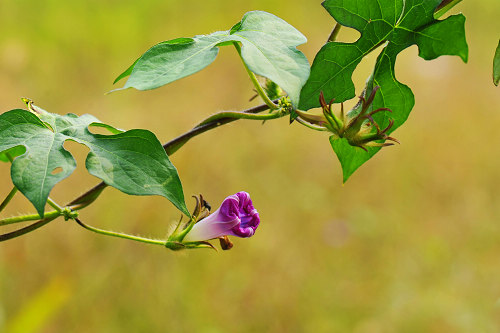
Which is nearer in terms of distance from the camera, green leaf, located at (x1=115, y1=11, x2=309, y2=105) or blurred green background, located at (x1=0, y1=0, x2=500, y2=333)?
green leaf, located at (x1=115, y1=11, x2=309, y2=105)

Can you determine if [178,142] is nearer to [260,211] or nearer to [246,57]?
[246,57]

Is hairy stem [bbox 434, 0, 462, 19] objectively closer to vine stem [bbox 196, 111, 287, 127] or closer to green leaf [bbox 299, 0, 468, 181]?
green leaf [bbox 299, 0, 468, 181]

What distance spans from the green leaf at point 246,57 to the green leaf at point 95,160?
43 mm

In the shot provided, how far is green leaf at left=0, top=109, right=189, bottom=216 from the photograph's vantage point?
1.12ft

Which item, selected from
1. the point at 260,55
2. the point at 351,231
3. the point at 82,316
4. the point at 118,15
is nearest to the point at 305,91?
the point at 260,55

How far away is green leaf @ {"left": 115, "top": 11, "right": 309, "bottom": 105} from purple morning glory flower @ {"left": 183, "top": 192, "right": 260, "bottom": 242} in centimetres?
14

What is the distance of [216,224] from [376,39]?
187mm

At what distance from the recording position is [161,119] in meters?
2.41

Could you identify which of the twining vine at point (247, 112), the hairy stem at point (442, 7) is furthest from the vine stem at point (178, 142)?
the hairy stem at point (442, 7)

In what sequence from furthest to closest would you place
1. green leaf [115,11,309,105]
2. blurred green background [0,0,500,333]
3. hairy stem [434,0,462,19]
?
blurred green background [0,0,500,333], hairy stem [434,0,462,19], green leaf [115,11,309,105]

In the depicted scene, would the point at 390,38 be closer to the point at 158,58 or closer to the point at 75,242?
the point at 158,58

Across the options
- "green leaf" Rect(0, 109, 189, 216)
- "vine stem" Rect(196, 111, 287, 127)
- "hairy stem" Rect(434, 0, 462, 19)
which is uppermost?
"hairy stem" Rect(434, 0, 462, 19)

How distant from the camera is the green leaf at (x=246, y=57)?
1.10ft

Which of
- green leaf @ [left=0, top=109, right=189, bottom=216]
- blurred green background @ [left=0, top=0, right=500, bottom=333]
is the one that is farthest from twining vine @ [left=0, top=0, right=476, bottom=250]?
blurred green background @ [left=0, top=0, right=500, bottom=333]
